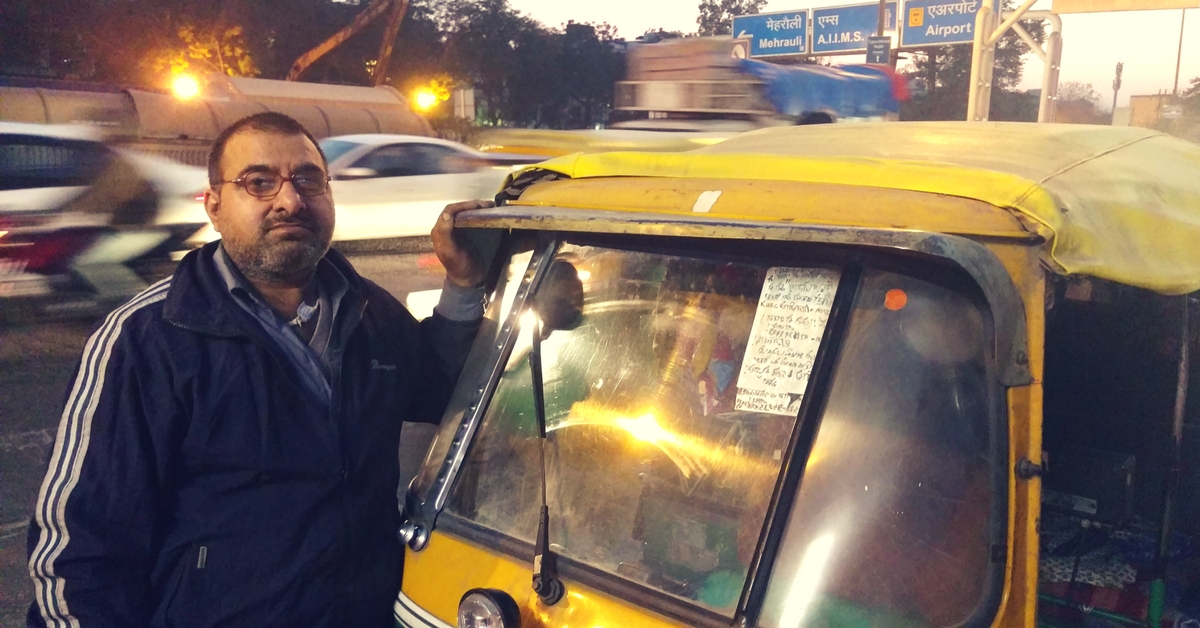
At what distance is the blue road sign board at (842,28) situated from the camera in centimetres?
2800

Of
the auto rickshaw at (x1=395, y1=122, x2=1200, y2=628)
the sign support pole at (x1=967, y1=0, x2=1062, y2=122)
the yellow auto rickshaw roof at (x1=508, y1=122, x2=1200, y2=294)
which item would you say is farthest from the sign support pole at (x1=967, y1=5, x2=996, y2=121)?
the auto rickshaw at (x1=395, y1=122, x2=1200, y2=628)

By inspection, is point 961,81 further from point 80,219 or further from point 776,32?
point 80,219

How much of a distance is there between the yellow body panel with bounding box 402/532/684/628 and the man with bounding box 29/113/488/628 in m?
0.13

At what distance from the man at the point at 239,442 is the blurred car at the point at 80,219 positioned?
20.5 ft

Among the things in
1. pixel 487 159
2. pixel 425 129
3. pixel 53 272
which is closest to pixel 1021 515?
pixel 53 272

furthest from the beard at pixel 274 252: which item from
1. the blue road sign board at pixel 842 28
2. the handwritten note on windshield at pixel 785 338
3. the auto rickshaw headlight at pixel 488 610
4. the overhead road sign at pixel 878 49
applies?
the blue road sign board at pixel 842 28

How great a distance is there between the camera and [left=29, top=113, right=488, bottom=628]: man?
1839 millimetres

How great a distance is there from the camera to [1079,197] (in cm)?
178

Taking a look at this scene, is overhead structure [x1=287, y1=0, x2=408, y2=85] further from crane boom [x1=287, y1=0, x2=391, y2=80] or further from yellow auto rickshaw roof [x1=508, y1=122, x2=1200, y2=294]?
yellow auto rickshaw roof [x1=508, y1=122, x2=1200, y2=294]

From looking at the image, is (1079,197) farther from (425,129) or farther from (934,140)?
(425,129)

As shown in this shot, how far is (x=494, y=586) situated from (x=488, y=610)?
122mm

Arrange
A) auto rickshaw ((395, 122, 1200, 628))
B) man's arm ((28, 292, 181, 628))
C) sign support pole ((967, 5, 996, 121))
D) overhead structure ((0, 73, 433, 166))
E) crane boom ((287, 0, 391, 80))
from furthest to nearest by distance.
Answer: crane boom ((287, 0, 391, 80))
overhead structure ((0, 73, 433, 166))
sign support pole ((967, 5, 996, 121))
man's arm ((28, 292, 181, 628))
auto rickshaw ((395, 122, 1200, 628))

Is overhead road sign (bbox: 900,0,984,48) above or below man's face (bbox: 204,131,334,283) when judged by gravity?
above

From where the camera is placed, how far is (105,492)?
6.02 feet
